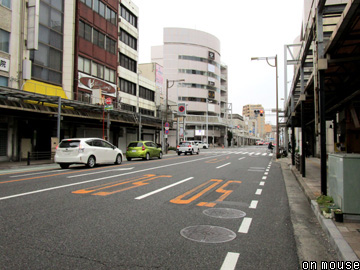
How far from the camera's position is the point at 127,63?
37.4m

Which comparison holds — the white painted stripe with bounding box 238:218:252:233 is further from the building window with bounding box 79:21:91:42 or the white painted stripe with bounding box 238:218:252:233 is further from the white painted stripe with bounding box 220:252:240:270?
the building window with bounding box 79:21:91:42

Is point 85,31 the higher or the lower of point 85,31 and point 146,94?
the higher

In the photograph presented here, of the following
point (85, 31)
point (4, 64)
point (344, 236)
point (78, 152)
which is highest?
point (85, 31)

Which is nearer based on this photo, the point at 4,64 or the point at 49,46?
the point at 4,64

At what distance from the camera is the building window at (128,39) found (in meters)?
36.2

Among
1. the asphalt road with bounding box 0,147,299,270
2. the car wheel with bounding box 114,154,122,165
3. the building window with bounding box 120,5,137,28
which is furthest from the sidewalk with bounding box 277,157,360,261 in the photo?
the building window with bounding box 120,5,137,28

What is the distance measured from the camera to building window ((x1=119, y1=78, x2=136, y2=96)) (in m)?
35.6

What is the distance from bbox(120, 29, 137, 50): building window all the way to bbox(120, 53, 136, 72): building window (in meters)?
1.94

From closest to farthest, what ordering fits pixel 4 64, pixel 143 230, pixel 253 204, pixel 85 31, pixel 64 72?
pixel 143 230
pixel 253 204
pixel 4 64
pixel 64 72
pixel 85 31

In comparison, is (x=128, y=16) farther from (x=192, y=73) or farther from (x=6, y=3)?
(x=192, y=73)

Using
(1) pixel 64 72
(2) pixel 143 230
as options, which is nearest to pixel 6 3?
(1) pixel 64 72

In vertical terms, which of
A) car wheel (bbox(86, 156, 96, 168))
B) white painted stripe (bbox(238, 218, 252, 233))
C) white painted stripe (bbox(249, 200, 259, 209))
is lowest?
white painted stripe (bbox(249, 200, 259, 209))

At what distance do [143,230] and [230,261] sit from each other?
5.63 ft

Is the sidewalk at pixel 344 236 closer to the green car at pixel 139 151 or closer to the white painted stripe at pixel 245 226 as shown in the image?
the white painted stripe at pixel 245 226
